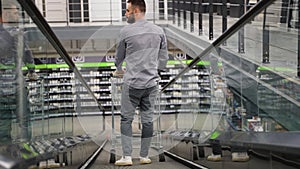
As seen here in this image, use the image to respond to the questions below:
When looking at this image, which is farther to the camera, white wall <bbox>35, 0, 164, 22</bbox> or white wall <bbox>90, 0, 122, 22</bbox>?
white wall <bbox>90, 0, 122, 22</bbox>

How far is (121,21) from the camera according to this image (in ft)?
50.5

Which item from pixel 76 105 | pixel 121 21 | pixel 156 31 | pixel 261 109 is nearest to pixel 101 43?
pixel 121 21

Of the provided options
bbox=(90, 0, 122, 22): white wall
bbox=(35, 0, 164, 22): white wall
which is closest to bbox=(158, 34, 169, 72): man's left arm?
bbox=(35, 0, 164, 22): white wall

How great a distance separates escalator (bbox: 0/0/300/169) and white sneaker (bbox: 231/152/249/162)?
0.04 meters

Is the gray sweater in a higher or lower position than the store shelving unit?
higher

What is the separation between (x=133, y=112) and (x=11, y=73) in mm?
1906

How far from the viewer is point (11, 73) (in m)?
3.09

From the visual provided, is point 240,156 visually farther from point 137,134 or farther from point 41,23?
point 137,134

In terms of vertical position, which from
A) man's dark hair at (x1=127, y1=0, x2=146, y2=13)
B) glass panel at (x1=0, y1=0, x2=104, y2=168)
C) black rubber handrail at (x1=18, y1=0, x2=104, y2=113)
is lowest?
glass panel at (x1=0, y1=0, x2=104, y2=168)

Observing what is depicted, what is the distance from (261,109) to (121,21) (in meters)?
12.2

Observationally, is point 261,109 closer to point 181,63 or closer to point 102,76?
point 181,63

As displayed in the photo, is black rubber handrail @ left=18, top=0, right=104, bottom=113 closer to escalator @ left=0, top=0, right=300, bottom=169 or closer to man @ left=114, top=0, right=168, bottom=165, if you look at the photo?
escalator @ left=0, top=0, right=300, bottom=169

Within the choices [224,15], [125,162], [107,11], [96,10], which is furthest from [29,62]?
[96,10]

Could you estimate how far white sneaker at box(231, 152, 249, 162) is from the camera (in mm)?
3320
